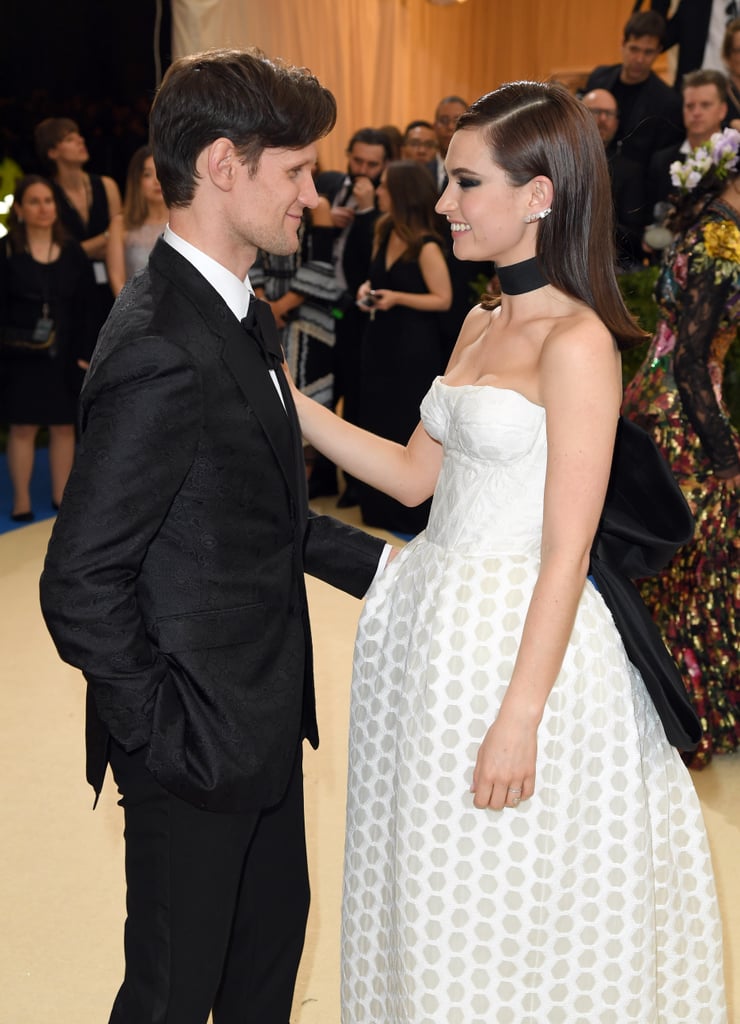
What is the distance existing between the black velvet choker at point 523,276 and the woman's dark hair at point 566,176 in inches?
1.1

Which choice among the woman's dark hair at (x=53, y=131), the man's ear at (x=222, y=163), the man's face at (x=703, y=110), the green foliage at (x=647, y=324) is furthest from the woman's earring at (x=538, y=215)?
the woman's dark hair at (x=53, y=131)

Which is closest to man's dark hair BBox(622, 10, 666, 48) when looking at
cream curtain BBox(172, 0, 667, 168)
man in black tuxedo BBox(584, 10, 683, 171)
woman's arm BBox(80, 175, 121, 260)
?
man in black tuxedo BBox(584, 10, 683, 171)

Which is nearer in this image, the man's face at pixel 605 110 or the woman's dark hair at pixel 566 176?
the woman's dark hair at pixel 566 176

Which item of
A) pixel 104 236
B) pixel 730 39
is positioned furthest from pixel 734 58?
pixel 104 236

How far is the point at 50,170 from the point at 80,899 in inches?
201

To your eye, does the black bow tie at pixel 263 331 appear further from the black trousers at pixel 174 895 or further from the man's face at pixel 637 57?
the man's face at pixel 637 57

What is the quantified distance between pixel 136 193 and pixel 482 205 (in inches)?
179

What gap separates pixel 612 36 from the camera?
1091cm

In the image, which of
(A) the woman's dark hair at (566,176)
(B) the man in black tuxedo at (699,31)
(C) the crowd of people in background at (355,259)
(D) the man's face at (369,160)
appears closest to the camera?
(A) the woman's dark hair at (566,176)

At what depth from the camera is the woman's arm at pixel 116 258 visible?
6.30 m

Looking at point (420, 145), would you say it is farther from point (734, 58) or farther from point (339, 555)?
point (339, 555)

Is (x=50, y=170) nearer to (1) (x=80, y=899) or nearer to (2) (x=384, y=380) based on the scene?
(2) (x=384, y=380)

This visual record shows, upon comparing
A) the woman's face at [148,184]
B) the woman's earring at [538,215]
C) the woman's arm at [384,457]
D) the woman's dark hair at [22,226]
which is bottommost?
the woman's dark hair at [22,226]

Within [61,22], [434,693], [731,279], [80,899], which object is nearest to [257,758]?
[434,693]
